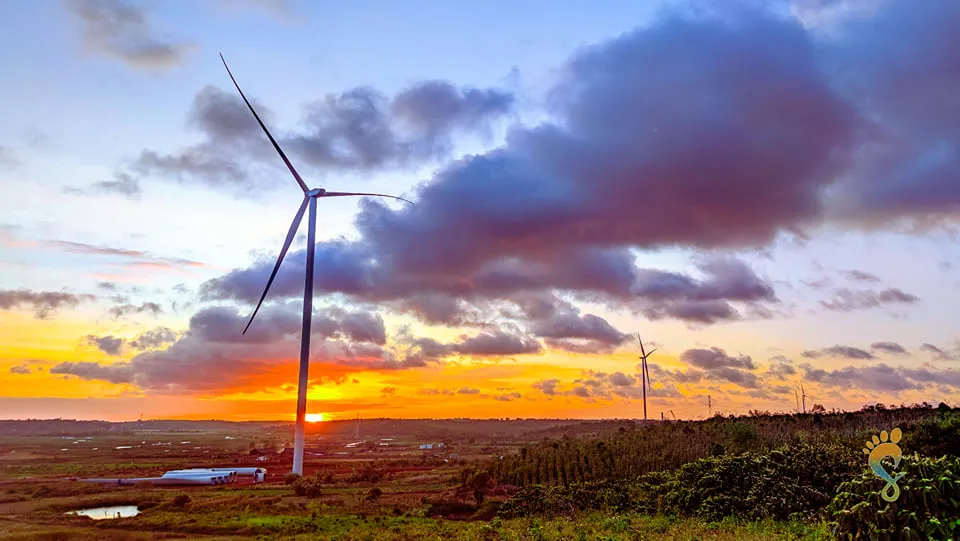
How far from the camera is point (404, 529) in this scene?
Result: 28.7m

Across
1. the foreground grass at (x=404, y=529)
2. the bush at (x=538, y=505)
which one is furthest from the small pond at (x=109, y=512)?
the bush at (x=538, y=505)

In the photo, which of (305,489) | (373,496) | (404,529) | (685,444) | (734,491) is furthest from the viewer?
(305,489)

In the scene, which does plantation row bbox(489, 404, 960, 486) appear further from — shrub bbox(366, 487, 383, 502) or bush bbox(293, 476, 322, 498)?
bush bbox(293, 476, 322, 498)

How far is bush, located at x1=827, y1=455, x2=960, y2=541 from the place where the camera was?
1344 centimetres

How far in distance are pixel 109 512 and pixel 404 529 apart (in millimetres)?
25793

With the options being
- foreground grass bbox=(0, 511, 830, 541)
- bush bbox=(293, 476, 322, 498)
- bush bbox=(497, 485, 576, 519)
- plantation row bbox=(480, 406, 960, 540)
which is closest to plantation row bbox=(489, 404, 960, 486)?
plantation row bbox=(480, 406, 960, 540)

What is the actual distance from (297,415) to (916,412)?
4194cm

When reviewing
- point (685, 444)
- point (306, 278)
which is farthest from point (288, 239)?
point (685, 444)

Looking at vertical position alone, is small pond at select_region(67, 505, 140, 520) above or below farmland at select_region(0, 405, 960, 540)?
below

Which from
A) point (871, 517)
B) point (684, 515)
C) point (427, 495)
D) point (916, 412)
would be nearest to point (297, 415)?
point (427, 495)

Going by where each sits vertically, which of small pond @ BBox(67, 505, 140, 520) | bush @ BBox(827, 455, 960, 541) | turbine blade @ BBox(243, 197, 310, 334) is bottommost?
small pond @ BBox(67, 505, 140, 520)

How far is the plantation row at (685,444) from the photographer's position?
39.2m

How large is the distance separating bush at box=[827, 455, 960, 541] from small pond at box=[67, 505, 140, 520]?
40.3m

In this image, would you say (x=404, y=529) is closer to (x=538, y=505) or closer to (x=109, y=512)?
(x=538, y=505)
